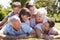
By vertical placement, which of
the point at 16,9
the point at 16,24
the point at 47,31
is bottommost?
the point at 47,31

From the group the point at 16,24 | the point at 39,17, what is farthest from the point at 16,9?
the point at 16,24

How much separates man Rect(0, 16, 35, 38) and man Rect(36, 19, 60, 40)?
128 mm

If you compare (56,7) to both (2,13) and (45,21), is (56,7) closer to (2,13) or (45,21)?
(2,13)

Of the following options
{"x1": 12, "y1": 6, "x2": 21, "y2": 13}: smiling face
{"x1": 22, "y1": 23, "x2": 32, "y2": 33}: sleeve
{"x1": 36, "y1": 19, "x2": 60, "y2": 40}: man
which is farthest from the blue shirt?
{"x1": 12, "y1": 6, "x2": 21, "y2": 13}: smiling face

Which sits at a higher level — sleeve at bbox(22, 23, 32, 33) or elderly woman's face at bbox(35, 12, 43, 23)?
elderly woman's face at bbox(35, 12, 43, 23)

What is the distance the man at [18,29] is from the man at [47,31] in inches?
5.0

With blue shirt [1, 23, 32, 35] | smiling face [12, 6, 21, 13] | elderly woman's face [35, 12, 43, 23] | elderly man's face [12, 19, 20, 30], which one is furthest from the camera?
smiling face [12, 6, 21, 13]

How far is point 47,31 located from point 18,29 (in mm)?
479

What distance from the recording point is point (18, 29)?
11.5 feet

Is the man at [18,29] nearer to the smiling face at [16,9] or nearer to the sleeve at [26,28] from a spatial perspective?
the sleeve at [26,28]

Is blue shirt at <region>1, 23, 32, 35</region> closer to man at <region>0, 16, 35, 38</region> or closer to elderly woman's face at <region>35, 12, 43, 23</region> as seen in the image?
man at <region>0, 16, 35, 38</region>

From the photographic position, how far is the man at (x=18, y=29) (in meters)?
3.46

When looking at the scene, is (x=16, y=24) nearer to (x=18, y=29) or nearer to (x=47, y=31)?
(x=18, y=29)

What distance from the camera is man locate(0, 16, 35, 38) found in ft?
11.4
